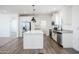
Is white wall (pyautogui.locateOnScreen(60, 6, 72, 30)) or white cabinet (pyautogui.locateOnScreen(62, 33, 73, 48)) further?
white wall (pyautogui.locateOnScreen(60, 6, 72, 30))

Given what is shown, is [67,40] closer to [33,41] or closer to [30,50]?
[33,41]

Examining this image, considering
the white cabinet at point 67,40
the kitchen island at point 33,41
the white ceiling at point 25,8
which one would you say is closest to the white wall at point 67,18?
the white cabinet at point 67,40

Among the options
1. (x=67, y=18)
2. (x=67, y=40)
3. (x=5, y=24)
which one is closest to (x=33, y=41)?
(x=5, y=24)

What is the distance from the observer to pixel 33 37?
15.1 ft

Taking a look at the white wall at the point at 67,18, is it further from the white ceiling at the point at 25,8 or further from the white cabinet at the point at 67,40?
the white ceiling at the point at 25,8

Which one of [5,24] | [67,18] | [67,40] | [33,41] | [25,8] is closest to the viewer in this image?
[25,8]

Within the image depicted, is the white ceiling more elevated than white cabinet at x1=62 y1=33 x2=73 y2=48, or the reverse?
the white ceiling

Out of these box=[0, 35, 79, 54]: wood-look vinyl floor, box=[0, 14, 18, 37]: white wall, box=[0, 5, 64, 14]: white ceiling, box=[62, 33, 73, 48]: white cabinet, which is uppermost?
box=[0, 5, 64, 14]: white ceiling

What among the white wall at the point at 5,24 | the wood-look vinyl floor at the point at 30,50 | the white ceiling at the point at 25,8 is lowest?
the wood-look vinyl floor at the point at 30,50

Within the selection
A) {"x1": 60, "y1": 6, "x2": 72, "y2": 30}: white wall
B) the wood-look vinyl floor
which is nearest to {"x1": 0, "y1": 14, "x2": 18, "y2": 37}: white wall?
the wood-look vinyl floor

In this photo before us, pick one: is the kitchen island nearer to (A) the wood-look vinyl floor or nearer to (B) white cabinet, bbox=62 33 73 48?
(A) the wood-look vinyl floor

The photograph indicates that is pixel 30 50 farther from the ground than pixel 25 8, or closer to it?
closer to it
